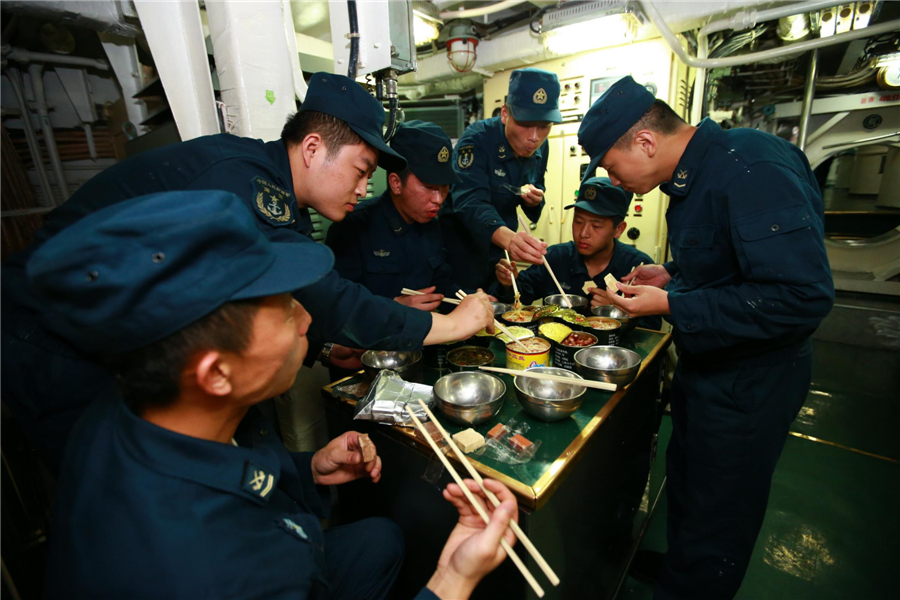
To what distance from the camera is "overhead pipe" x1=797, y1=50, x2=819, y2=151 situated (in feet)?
12.3

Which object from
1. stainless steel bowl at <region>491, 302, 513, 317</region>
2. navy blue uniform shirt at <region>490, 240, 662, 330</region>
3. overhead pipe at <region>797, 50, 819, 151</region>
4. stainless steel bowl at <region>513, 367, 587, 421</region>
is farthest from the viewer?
overhead pipe at <region>797, 50, 819, 151</region>

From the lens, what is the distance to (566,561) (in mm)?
1519

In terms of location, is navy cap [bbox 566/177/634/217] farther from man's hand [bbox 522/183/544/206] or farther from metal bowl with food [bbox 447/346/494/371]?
metal bowl with food [bbox 447/346/494/371]

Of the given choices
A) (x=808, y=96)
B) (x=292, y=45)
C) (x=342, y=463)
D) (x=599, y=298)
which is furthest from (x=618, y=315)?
(x=808, y=96)

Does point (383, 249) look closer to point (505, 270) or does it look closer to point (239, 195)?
point (505, 270)

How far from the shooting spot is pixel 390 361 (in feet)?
6.16

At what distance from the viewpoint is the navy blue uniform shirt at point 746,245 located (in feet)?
4.59

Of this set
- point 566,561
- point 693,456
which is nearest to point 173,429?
point 566,561

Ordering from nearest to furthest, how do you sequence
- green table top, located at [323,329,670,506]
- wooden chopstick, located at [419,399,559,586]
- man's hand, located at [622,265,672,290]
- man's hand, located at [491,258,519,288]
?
wooden chopstick, located at [419,399,559,586]
green table top, located at [323,329,670,506]
man's hand, located at [622,265,672,290]
man's hand, located at [491,258,519,288]

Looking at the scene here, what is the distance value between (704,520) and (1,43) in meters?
4.11

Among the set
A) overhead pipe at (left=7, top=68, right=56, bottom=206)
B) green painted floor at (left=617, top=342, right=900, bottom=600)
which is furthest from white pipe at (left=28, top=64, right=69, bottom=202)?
green painted floor at (left=617, top=342, right=900, bottom=600)

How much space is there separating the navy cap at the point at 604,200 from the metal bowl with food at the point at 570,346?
1189mm

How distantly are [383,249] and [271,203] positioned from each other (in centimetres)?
132

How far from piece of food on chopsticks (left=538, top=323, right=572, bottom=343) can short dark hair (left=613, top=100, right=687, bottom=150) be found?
36.5 inches
